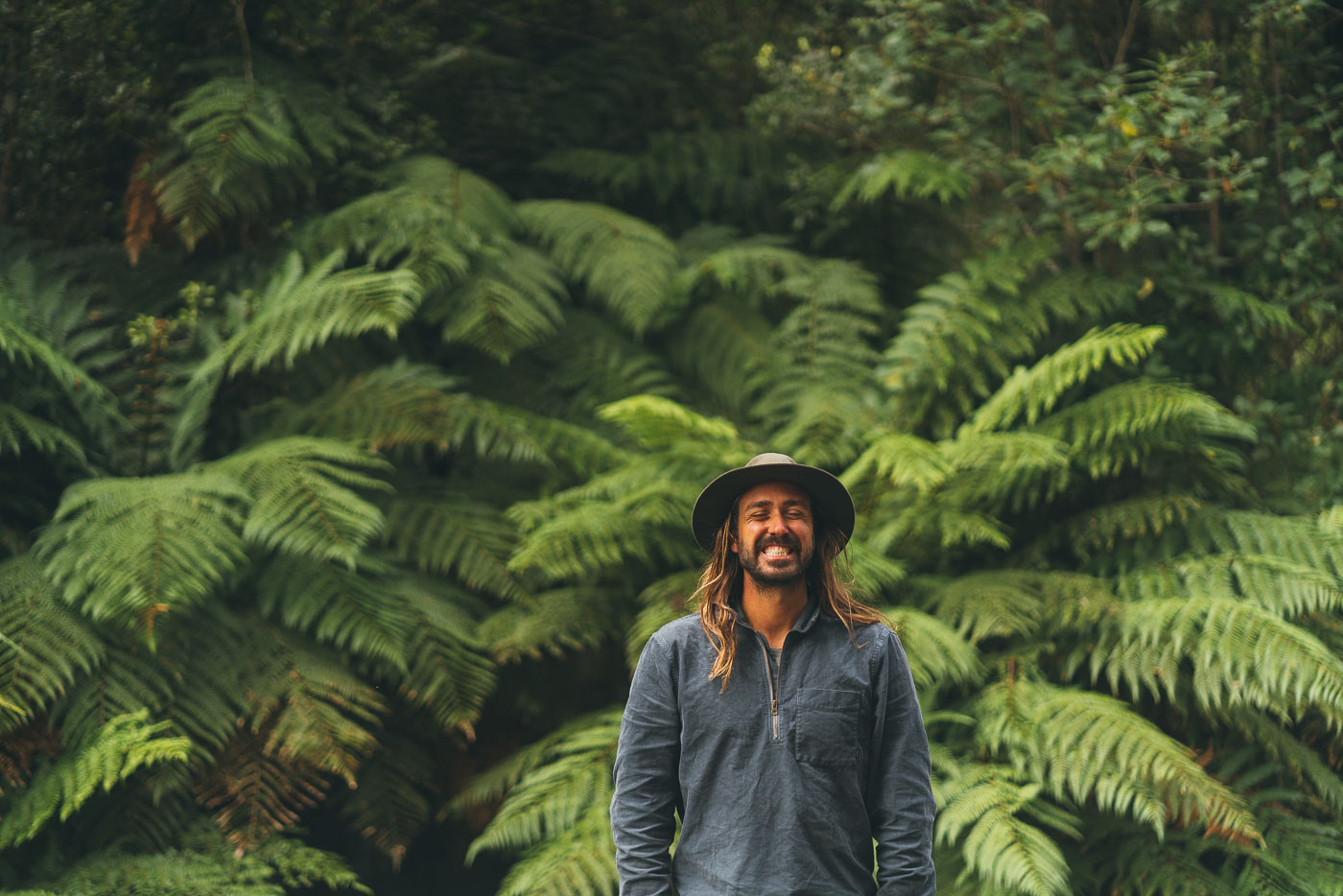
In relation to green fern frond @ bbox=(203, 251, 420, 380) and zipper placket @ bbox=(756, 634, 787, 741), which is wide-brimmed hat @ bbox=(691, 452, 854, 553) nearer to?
zipper placket @ bbox=(756, 634, 787, 741)

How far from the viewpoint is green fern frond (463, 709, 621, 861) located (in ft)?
9.88

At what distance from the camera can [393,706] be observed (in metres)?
3.54

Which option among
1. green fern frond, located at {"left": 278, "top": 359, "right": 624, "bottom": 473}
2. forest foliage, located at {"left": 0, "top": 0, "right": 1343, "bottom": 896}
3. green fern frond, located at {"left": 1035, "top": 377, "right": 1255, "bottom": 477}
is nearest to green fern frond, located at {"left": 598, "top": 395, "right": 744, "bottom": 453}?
forest foliage, located at {"left": 0, "top": 0, "right": 1343, "bottom": 896}

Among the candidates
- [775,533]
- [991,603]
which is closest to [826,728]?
[775,533]

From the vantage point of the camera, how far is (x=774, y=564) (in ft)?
5.88

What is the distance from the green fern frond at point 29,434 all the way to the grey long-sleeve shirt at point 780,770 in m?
2.15

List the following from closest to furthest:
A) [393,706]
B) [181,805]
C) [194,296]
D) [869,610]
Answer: [869,610]
[181,805]
[393,706]
[194,296]

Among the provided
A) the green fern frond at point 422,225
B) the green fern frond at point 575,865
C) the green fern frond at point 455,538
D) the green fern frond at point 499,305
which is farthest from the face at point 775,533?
the green fern frond at point 422,225

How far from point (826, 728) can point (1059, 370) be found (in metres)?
1.97

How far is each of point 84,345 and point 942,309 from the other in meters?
2.82

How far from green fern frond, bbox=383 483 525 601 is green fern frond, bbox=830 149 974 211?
6.03ft

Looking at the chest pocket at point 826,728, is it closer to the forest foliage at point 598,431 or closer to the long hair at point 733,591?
the long hair at point 733,591

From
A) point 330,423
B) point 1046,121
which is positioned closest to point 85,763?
point 330,423

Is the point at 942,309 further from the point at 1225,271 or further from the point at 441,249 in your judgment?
the point at 441,249
